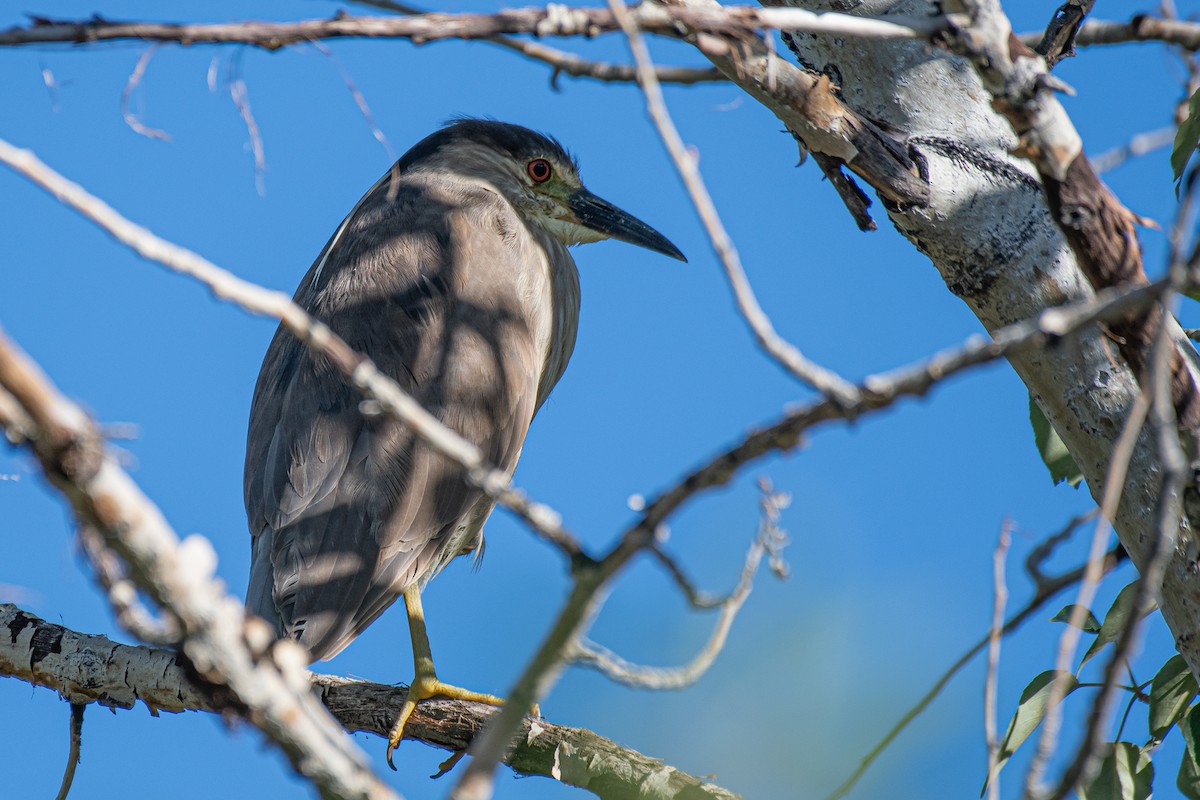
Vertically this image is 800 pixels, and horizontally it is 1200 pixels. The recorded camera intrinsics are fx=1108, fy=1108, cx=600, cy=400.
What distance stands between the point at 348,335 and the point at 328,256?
0.48m

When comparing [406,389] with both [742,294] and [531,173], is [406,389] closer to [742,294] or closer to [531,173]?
[531,173]

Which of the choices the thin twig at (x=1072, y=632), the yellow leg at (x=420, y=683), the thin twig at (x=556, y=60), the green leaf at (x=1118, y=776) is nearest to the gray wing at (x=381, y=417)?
the yellow leg at (x=420, y=683)

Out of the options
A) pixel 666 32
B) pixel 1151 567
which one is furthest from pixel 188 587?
pixel 666 32

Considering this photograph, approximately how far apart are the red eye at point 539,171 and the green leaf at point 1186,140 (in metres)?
2.09

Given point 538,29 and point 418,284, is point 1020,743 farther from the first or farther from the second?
point 418,284

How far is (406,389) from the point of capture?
2.65 metres

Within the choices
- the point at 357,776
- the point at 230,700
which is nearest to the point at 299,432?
the point at 230,700

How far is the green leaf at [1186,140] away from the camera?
1583 mm

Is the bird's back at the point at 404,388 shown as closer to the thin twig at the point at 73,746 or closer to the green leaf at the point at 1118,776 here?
the thin twig at the point at 73,746

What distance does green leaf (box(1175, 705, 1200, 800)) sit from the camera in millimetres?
1552

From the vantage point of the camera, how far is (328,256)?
3.13m

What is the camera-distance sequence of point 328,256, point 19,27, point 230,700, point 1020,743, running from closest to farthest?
point 230,700 < point 19,27 < point 1020,743 < point 328,256

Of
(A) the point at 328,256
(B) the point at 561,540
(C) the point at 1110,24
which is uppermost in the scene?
(A) the point at 328,256

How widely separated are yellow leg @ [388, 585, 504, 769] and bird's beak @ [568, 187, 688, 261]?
1.26 m
